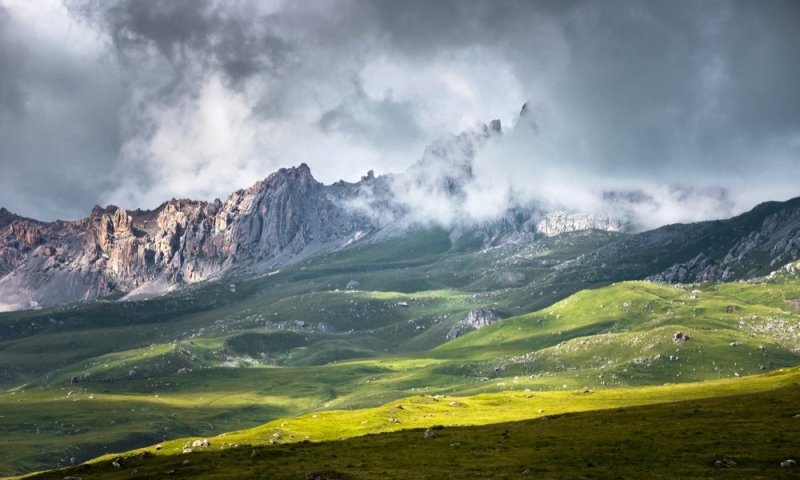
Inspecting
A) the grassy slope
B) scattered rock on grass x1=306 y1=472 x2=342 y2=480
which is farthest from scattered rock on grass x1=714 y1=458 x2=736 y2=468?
scattered rock on grass x1=306 y1=472 x2=342 y2=480

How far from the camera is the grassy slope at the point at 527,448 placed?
6094 cm

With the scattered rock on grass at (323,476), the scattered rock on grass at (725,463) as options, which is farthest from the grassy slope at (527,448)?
the scattered rock on grass at (725,463)

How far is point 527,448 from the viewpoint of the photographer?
238ft

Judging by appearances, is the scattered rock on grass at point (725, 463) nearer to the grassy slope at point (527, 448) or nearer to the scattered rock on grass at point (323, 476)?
the grassy slope at point (527, 448)

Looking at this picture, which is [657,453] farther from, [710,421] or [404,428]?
[404,428]

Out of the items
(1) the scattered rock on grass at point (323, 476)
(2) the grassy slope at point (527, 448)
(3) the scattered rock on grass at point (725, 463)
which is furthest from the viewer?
(1) the scattered rock on grass at point (323, 476)

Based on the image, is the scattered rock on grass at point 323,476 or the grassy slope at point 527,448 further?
the scattered rock on grass at point 323,476

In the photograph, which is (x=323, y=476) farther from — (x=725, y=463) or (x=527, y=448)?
(x=725, y=463)

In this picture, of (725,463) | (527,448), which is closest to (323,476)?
(527,448)

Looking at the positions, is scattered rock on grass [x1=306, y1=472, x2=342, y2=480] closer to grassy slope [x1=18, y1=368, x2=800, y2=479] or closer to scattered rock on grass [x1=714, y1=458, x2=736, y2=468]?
grassy slope [x1=18, y1=368, x2=800, y2=479]

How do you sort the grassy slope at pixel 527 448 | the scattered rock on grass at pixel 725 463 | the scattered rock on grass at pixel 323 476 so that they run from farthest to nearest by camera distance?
the scattered rock on grass at pixel 323 476 → the grassy slope at pixel 527 448 → the scattered rock on grass at pixel 725 463

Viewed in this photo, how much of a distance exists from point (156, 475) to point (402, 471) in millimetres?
22647

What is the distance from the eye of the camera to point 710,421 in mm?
75938

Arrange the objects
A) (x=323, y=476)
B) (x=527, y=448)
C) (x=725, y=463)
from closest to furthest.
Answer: (x=725, y=463)
(x=323, y=476)
(x=527, y=448)
